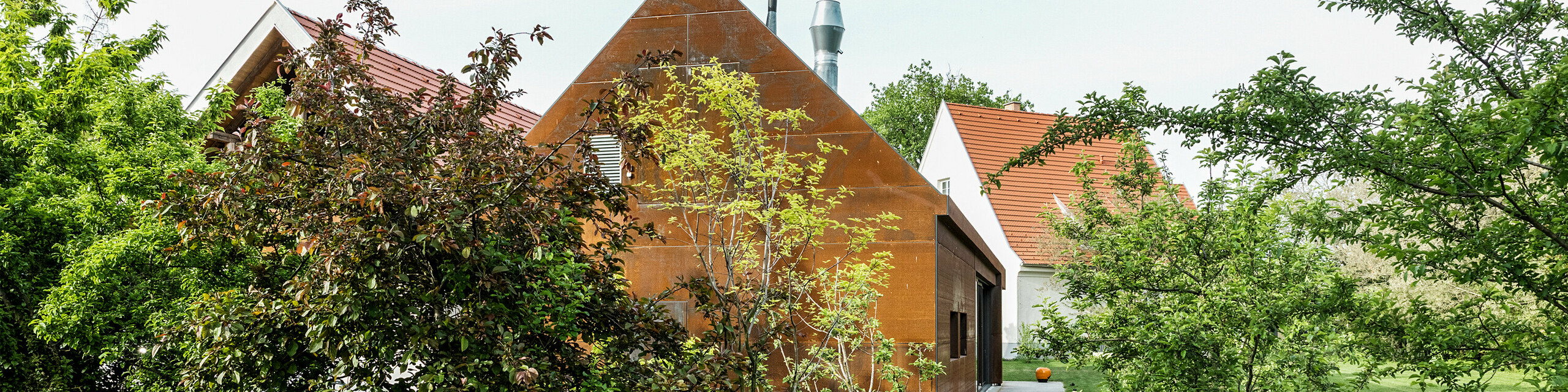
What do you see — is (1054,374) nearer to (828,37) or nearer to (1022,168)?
(1022,168)

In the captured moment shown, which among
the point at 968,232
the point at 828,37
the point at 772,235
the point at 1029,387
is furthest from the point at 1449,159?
the point at 828,37

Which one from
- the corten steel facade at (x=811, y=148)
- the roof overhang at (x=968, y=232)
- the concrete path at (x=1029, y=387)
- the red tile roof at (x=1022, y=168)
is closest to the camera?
the corten steel facade at (x=811, y=148)

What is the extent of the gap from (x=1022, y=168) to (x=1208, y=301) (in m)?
20.0

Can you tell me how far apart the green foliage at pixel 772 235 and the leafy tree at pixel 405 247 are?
227 centimetres

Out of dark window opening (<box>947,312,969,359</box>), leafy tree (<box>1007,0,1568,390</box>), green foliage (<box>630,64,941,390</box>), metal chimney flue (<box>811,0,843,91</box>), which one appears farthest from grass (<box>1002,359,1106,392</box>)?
leafy tree (<box>1007,0,1568,390</box>)

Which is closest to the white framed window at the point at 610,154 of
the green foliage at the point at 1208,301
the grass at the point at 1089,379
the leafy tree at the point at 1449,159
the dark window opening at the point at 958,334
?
the dark window opening at the point at 958,334

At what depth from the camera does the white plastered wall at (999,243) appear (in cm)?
2672

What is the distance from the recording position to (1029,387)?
18234 millimetres

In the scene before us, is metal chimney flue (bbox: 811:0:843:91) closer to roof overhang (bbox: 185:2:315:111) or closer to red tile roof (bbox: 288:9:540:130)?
red tile roof (bbox: 288:9:540:130)

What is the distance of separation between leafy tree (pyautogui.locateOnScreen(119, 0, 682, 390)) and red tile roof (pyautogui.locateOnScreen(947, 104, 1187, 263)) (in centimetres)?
2138

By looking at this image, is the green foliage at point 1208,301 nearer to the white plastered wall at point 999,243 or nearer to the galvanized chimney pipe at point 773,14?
the galvanized chimney pipe at point 773,14

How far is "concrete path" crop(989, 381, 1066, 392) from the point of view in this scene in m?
17.6

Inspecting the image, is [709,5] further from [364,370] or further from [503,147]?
[364,370]

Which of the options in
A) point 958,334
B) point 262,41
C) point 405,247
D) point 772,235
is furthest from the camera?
point 958,334
